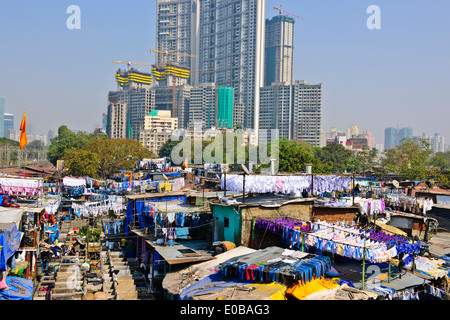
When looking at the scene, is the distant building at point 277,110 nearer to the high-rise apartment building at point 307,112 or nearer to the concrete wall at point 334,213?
the high-rise apartment building at point 307,112

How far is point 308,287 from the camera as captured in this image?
9.25 meters

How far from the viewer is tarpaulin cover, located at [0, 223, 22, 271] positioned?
32.2 ft

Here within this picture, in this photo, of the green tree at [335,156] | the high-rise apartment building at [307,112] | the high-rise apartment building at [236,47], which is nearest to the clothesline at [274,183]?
the green tree at [335,156]

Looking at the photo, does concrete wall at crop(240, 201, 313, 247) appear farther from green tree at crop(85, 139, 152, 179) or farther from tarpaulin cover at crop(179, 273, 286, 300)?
green tree at crop(85, 139, 152, 179)

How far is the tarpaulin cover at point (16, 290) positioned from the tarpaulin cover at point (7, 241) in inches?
35.9

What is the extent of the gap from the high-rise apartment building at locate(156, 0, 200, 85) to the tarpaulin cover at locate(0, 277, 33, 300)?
6801 inches

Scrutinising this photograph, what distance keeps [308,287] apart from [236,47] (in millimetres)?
153063

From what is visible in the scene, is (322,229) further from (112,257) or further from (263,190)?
(112,257)

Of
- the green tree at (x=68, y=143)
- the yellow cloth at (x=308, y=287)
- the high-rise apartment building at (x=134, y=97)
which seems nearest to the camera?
the yellow cloth at (x=308, y=287)

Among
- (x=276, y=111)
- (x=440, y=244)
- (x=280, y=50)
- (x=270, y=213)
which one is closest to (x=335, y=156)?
(x=276, y=111)

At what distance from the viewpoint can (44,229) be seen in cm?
2075

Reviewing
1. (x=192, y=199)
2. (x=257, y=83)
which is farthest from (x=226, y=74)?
(x=192, y=199)

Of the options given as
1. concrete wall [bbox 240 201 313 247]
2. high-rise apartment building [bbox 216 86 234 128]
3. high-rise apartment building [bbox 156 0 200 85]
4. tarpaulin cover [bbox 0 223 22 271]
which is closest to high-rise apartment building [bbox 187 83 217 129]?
high-rise apartment building [bbox 216 86 234 128]

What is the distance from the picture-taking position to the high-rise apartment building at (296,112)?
14375 centimetres
